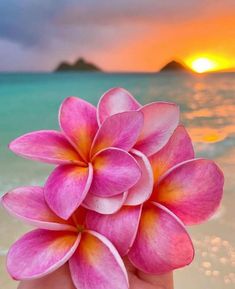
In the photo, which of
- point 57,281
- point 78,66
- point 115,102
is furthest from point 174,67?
point 57,281

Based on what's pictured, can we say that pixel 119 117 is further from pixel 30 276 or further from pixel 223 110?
pixel 223 110

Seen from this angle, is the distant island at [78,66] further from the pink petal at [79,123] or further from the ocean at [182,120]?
the pink petal at [79,123]

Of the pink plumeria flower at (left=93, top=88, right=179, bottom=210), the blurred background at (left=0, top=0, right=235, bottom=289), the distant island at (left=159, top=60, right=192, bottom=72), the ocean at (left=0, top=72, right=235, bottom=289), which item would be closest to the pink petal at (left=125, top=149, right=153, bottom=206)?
the pink plumeria flower at (left=93, top=88, right=179, bottom=210)

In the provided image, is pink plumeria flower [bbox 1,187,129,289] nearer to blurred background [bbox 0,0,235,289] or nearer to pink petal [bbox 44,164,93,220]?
pink petal [bbox 44,164,93,220]

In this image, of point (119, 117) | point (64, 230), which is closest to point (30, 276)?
point (64, 230)

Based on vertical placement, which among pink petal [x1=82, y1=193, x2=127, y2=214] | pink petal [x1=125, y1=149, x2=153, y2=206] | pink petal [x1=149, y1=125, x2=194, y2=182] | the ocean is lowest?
the ocean

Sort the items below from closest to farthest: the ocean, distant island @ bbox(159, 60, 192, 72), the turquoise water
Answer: the ocean < the turquoise water < distant island @ bbox(159, 60, 192, 72)

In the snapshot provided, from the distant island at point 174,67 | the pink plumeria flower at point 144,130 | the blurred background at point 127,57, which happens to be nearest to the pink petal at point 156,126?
the pink plumeria flower at point 144,130

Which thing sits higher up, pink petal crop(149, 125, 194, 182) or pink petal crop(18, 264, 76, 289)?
pink petal crop(149, 125, 194, 182)
